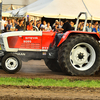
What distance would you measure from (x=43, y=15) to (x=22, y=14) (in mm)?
1201

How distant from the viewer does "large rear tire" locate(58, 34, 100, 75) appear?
24.1 ft

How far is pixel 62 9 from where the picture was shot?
664 inches

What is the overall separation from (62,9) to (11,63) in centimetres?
977

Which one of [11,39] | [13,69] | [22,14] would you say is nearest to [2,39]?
[11,39]

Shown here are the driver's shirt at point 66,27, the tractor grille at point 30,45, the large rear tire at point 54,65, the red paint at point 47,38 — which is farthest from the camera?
the large rear tire at point 54,65

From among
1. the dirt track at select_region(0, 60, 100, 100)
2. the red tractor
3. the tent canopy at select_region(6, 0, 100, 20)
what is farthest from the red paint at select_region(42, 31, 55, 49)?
the tent canopy at select_region(6, 0, 100, 20)

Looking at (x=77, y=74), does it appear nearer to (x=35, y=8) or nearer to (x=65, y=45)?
(x=65, y=45)

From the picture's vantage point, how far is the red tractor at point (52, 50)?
293 inches

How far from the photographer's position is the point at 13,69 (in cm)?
762

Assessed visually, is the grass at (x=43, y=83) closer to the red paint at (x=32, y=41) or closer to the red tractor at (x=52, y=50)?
the red tractor at (x=52, y=50)

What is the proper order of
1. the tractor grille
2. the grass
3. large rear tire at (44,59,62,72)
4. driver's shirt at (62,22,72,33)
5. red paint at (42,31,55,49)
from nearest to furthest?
the grass < red paint at (42,31,55,49) < the tractor grille < driver's shirt at (62,22,72,33) < large rear tire at (44,59,62,72)

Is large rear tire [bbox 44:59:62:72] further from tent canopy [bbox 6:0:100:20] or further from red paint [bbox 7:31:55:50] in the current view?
tent canopy [bbox 6:0:100:20]

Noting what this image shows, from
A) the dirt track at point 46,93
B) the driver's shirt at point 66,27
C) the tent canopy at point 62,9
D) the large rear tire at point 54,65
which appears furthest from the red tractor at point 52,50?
the tent canopy at point 62,9

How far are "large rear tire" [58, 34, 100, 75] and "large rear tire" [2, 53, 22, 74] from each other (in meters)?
1.12
